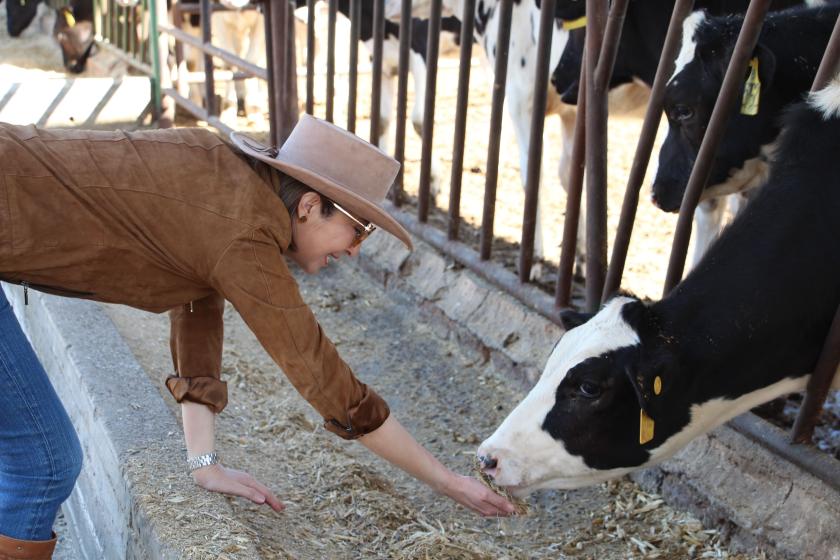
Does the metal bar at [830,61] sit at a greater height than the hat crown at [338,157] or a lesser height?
greater

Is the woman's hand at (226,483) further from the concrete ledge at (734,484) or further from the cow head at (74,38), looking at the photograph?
the cow head at (74,38)

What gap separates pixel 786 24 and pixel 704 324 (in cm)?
156

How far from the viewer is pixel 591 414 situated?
2488 mm

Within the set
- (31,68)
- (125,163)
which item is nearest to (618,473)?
(125,163)

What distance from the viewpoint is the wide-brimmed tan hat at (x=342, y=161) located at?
6.94ft

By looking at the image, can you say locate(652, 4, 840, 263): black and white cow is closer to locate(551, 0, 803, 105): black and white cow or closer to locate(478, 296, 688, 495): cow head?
locate(551, 0, 803, 105): black and white cow

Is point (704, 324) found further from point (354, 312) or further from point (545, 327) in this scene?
point (354, 312)

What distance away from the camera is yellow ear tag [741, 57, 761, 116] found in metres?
3.16

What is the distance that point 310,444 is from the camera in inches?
136

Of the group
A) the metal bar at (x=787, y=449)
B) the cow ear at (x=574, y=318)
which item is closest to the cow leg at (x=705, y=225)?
the metal bar at (x=787, y=449)

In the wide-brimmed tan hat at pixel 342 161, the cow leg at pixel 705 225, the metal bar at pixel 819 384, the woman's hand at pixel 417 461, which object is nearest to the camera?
the wide-brimmed tan hat at pixel 342 161

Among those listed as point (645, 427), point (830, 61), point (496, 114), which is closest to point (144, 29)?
point (496, 114)

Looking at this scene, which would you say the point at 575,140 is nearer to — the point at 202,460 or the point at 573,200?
the point at 573,200

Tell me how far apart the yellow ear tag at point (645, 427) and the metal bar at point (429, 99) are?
2.26m
